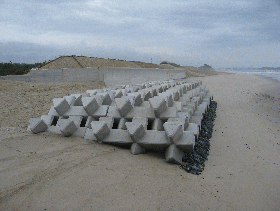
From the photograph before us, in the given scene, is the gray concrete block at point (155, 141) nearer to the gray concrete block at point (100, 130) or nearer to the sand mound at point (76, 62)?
the gray concrete block at point (100, 130)

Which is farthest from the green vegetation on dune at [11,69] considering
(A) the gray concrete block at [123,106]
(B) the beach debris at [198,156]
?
(B) the beach debris at [198,156]

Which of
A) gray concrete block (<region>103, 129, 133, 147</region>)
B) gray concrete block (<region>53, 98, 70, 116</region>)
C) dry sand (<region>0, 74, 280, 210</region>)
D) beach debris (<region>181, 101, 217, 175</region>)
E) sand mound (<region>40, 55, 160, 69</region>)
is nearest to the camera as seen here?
dry sand (<region>0, 74, 280, 210</region>)

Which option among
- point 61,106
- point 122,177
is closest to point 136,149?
point 122,177

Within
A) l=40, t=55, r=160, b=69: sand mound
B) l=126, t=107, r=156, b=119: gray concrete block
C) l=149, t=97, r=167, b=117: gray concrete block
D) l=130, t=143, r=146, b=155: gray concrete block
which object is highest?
l=40, t=55, r=160, b=69: sand mound

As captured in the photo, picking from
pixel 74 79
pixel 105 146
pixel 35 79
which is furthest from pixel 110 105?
pixel 35 79

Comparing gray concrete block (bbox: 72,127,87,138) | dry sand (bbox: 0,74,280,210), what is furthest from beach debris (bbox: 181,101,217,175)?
gray concrete block (bbox: 72,127,87,138)

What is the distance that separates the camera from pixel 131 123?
10.5ft

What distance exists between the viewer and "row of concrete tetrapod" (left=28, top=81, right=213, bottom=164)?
3027 millimetres

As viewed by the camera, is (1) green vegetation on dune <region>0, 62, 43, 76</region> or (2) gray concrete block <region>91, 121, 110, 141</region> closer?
(2) gray concrete block <region>91, 121, 110, 141</region>

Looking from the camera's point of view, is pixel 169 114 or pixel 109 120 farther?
pixel 109 120

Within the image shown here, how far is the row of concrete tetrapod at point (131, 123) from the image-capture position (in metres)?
3.03

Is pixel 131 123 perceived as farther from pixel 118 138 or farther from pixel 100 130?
pixel 100 130

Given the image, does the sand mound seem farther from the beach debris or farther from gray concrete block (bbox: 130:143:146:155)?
gray concrete block (bbox: 130:143:146:155)

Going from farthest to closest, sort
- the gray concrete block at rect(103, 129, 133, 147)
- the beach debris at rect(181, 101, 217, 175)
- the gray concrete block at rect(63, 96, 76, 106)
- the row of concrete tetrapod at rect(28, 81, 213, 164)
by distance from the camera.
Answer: the gray concrete block at rect(63, 96, 76, 106), the gray concrete block at rect(103, 129, 133, 147), the row of concrete tetrapod at rect(28, 81, 213, 164), the beach debris at rect(181, 101, 217, 175)
